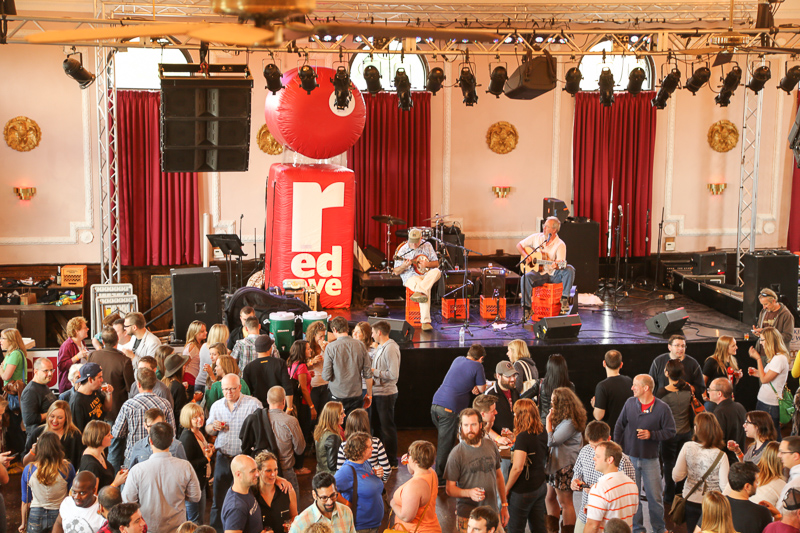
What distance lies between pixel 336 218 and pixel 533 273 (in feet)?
8.77

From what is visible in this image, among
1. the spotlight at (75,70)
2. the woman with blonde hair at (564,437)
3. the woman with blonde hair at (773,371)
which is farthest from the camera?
the spotlight at (75,70)

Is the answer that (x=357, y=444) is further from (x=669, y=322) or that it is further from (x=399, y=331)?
(x=669, y=322)

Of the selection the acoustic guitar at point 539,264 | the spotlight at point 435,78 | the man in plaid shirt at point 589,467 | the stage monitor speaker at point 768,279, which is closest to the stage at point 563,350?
the stage monitor speaker at point 768,279

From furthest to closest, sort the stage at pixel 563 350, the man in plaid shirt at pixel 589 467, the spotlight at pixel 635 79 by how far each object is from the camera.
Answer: the spotlight at pixel 635 79
the stage at pixel 563 350
the man in plaid shirt at pixel 589 467

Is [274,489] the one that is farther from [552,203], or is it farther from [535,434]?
[552,203]

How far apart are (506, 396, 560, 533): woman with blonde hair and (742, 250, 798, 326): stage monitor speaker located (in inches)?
238

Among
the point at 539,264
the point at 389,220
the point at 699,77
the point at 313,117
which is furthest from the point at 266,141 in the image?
the point at 699,77

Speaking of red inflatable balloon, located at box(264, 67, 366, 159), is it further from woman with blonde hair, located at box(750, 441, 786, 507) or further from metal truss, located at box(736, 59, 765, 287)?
woman with blonde hair, located at box(750, 441, 786, 507)

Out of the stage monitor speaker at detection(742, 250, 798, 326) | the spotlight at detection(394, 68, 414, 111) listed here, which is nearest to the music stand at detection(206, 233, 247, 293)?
the spotlight at detection(394, 68, 414, 111)

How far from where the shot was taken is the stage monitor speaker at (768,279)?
10406 millimetres

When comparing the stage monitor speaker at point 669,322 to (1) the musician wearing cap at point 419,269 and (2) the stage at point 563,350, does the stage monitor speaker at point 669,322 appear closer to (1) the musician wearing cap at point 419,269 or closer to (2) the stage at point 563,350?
(2) the stage at point 563,350

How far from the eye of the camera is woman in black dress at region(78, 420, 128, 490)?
16.1ft

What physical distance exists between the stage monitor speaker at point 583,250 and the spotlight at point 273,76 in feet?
17.0

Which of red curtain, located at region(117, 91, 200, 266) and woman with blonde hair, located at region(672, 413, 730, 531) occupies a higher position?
red curtain, located at region(117, 91, 200, 266)
